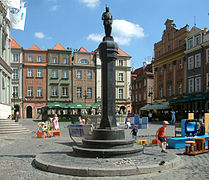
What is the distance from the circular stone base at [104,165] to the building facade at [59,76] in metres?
43.0

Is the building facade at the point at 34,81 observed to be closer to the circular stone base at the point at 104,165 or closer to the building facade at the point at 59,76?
the building facade at the point at 59,76

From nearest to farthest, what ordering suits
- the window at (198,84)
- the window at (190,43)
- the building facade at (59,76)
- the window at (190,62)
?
the window at (198,84) → the window at (190,62) → the window at (190,43) → the building facade at (59,76)

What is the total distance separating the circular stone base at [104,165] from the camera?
268 inches

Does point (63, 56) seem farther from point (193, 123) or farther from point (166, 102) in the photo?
point (193, 123)

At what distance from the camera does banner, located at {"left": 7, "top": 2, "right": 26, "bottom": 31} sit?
28175 millimetres

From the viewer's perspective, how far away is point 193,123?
12.9m

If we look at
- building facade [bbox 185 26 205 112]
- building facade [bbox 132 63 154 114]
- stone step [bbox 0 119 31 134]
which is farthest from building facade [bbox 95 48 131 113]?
stone step [bbox 0 119 31 134]

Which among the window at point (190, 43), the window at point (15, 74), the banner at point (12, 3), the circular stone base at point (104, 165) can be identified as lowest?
the circular stone base at point (104, 165)

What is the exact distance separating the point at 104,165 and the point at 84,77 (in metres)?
45.6

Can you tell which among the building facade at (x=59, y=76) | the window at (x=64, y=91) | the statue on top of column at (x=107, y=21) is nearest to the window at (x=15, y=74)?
the building facade at (x=59, y=76)

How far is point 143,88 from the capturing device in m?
59.3

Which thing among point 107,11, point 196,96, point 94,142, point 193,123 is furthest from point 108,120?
point 196,96

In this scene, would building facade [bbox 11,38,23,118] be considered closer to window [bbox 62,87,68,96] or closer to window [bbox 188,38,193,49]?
window [bbox 62,87,68,96]

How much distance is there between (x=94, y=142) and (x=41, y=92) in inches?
1698
